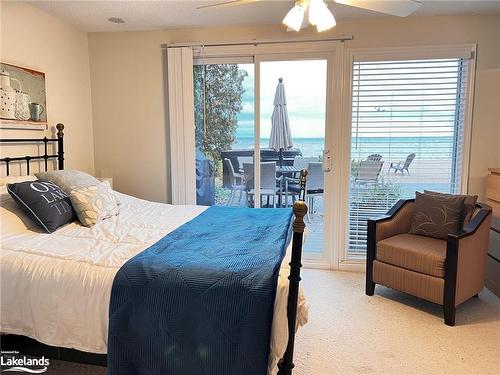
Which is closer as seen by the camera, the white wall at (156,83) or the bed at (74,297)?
the bed at (74,297)

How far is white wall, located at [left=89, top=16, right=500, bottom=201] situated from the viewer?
337cm

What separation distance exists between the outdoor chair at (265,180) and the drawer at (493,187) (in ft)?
6.31

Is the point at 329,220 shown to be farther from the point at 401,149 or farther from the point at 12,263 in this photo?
the point at 12,263

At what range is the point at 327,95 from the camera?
3604 mm

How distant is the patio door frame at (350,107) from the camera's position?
3.38m

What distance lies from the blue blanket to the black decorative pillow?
0.94 metres

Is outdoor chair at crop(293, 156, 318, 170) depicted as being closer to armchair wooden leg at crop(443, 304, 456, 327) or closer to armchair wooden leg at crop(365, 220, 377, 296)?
armchair wooden leg at crop(365, 220, 377, 296)

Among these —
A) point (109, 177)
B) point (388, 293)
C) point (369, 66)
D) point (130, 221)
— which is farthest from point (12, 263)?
point (369, 66)

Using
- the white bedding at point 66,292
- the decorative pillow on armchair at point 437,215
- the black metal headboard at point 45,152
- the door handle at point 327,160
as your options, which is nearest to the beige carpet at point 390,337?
the white bedding at point 66,292

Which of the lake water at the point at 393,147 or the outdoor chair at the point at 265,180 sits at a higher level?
the lake water at the point at 393,147

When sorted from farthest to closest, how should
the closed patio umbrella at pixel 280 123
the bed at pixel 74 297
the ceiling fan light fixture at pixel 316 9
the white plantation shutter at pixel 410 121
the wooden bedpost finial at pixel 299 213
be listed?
the closed patio umbrella at pixel 280 123, the white plantation shutter at pixel 410 121, the ceiling fan light fixture at pixel 316 9, the bed at pixel 74 297, the wooden bedpost finial at pixel 299 213

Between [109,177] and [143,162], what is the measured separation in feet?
1.33

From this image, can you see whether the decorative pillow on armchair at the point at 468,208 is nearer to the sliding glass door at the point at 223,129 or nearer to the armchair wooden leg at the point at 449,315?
the armchair wooden leg at the point at 449,315

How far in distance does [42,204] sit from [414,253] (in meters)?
2.64
